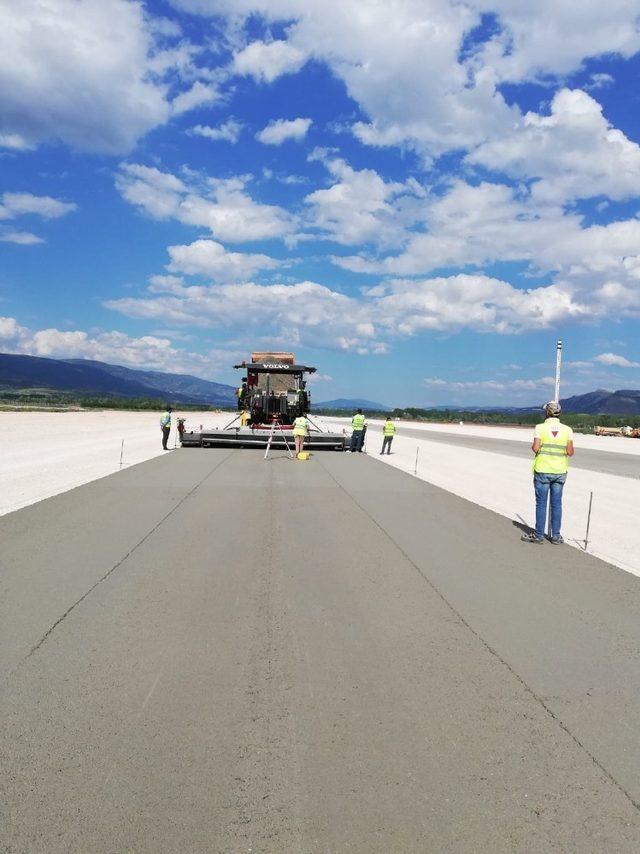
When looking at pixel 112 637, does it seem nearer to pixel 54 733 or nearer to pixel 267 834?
pixel 54 733

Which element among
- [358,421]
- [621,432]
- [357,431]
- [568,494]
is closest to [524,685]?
[568,494]

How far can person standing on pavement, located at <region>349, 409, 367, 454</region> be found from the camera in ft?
86.2

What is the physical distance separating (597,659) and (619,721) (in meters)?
1.05

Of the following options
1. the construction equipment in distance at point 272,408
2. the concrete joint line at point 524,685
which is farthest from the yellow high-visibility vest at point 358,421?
the concrete joint line at point 524,685

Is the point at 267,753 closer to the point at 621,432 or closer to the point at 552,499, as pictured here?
the point at 552,499

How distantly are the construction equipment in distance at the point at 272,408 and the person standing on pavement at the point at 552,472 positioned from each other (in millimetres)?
16716

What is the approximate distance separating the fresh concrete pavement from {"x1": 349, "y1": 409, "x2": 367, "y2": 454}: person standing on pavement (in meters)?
17.8

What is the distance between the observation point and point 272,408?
27.1 m

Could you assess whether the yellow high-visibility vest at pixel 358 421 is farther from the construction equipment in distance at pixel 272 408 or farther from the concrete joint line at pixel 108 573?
the concrete joint line at pixel 108 573

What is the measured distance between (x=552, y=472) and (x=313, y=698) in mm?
6299

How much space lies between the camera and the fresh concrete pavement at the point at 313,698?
2.96 m

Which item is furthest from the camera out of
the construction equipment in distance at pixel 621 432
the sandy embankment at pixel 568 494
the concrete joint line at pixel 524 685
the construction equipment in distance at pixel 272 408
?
the construction equipment in distance at pixel 621 432

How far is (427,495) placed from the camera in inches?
559

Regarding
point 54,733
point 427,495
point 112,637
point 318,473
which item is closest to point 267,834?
point 54,733
